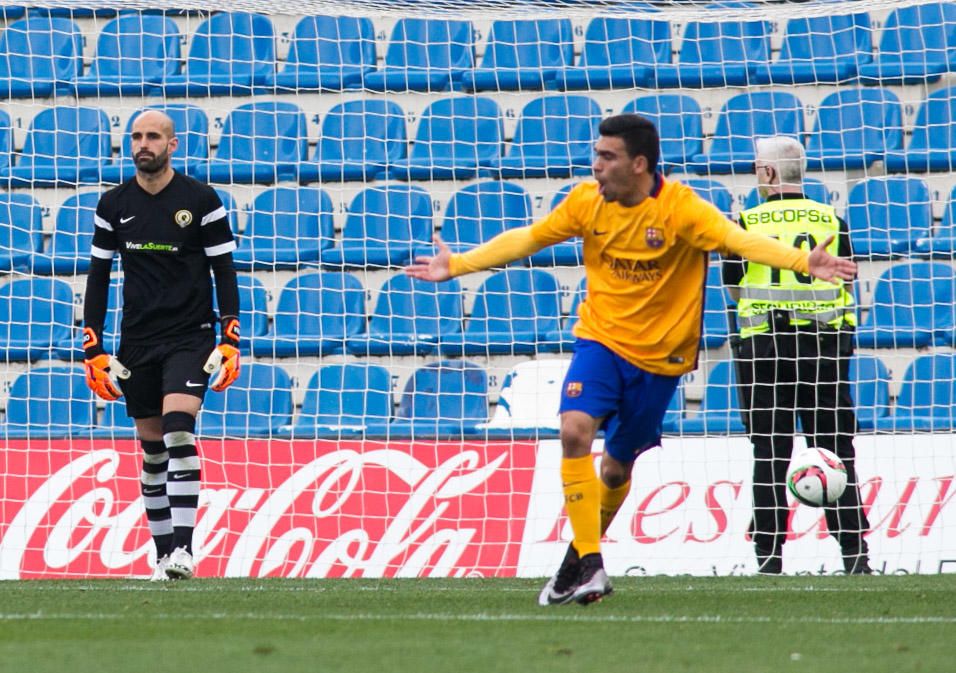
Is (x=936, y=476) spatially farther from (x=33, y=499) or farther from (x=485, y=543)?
(x=33, y=499)

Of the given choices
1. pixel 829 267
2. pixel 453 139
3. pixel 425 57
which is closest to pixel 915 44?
pixel 453 139

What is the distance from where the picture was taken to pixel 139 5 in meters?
8.92

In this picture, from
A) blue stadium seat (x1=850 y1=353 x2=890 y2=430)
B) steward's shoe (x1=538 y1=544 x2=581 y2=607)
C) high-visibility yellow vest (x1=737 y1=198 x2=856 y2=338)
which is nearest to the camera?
steward's shoe (x1=538 y1=544 x2=581 y2=607)

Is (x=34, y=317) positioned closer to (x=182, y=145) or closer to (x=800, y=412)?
(x=182, y=145)

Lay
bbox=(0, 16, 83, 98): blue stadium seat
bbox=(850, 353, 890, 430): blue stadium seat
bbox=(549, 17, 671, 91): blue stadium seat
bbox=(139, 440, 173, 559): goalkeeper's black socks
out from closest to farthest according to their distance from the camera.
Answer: bbox=(139, 440, 173, 559): goalkeeper's black socks
bbox=(850, 353, 890, 430): blue stadium seat
bbox=(549, 17, 671, 91): blue stadium seat
bbox=(0, 16, 83, 98): blue stadium seat

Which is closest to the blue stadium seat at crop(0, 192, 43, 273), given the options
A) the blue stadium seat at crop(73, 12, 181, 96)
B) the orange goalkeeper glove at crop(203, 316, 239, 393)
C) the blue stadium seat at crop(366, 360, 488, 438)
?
the blue stadium seat at crop(73, 12, 181, 96)

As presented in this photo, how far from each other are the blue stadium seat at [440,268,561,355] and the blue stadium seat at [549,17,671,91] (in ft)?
4.89

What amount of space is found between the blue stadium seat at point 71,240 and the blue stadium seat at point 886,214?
4.71 meters

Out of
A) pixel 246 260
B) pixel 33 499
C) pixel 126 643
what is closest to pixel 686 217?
pixel 126 643

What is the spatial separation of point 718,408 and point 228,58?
4248 millimetres

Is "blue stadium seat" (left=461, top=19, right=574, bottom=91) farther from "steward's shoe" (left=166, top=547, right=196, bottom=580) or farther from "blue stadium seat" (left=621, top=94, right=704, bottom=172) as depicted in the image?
"steward's shoe" (left=166, top=547, right=196, bottom=580)

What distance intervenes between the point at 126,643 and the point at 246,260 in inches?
220

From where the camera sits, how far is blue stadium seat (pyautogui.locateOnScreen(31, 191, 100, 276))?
975cm

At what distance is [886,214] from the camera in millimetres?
9625
